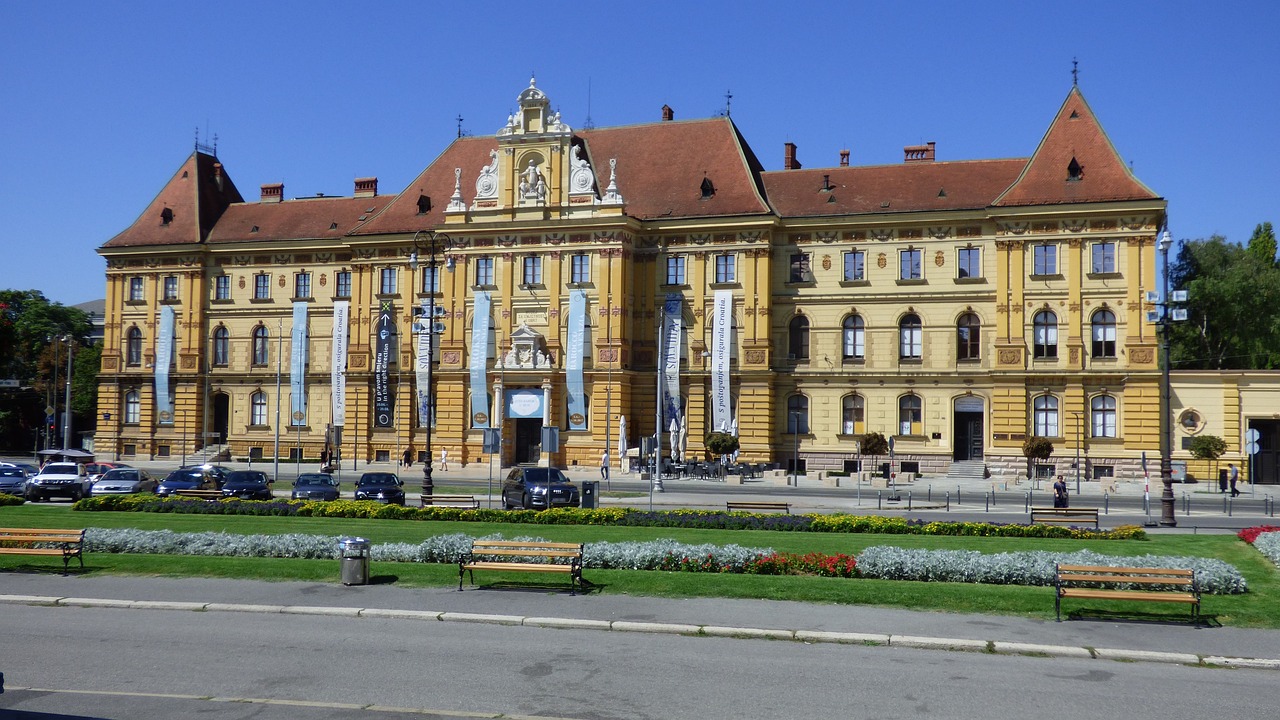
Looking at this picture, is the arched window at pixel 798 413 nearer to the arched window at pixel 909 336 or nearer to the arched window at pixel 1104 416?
the arched window at pixel 909 336

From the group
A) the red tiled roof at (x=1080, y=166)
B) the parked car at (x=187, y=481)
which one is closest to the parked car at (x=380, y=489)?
the parked car at (x=187, y=481)

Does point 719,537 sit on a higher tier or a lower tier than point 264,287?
lower

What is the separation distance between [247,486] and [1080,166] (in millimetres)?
46288

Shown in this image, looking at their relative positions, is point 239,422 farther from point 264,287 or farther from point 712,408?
point 712,408

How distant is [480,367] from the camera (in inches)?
2709

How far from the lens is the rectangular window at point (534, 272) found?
6919cm

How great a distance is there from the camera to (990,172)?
216 ft

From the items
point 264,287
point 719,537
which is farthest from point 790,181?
point 719,537

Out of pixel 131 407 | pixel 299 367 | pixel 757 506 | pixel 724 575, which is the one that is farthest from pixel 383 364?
pixel 724 575

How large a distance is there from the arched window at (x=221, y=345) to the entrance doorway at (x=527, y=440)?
75.2 feet

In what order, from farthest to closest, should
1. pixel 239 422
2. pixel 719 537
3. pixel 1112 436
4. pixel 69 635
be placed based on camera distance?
pixel 239 422
pixel 1112 436
pixel 719 537
pixel 69 635

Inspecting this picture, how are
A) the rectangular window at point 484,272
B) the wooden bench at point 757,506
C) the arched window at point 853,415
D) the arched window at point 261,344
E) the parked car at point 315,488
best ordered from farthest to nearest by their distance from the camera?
the arched window at point 261,344, the rectangular window at point 484,272, the arched window at point 853,415, the parked car at point 315,488, the wooden bench at point 757,506

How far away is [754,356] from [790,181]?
1177 centimetres

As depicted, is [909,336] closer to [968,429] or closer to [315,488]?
[968,429]
